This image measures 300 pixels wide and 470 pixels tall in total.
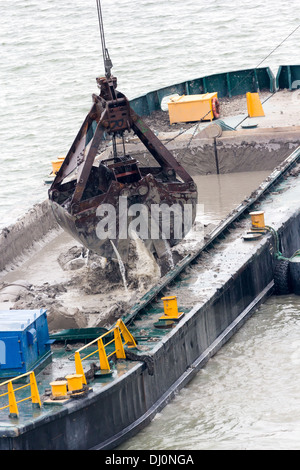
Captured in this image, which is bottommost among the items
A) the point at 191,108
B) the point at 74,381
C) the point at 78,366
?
the point at 74,381

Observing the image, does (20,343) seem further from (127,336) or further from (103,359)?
(127,336)

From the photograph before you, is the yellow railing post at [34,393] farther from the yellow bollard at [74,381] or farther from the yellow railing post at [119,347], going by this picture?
the yellow railing post at [119,347]

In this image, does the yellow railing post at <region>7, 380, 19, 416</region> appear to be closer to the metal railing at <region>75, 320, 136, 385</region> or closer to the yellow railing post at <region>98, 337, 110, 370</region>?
the metal railing at <region>75, 320, 136, 385</region>

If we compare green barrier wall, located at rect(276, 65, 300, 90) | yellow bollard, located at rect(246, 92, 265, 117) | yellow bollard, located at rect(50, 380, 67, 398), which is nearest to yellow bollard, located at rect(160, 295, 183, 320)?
yellow bollard, located at rect(50, 380, 67, 398)

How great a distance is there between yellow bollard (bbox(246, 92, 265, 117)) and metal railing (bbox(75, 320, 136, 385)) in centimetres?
1407

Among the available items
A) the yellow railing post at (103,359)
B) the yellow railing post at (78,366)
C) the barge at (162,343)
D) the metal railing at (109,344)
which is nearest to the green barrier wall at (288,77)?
the barge at (162,343)

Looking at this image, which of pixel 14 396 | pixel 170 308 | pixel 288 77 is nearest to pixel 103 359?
pixel 14 396

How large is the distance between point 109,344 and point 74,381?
1755 mm

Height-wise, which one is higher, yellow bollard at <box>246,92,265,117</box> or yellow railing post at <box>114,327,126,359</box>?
yellow bollard at <box>246,92,265,117</box>

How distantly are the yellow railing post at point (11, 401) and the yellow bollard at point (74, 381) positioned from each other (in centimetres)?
79

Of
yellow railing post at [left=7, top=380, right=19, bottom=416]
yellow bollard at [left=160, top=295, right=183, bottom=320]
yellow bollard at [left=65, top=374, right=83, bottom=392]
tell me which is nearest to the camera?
yellow railing post at [left=7, top=380, right=19, bottom=416]

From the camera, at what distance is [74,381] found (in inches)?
484

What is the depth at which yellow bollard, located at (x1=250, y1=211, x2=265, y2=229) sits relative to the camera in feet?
61.6

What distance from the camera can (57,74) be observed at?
41.2m
